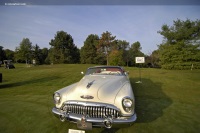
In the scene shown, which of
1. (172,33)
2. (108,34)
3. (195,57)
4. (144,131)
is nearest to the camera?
(144,131)

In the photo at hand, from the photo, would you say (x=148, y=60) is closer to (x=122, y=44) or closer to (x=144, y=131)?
(x=122, y=44)

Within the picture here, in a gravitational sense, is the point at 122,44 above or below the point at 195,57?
above

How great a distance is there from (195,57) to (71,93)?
32062 mm

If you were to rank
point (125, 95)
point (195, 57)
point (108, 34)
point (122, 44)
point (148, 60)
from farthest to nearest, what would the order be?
point (122, 44)
point (148, 60)
point (108, 34)
point (195, 57)
point (125, 95)

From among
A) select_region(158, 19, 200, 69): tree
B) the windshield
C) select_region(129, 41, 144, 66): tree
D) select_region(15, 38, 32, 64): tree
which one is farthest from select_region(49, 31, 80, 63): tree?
the windshield

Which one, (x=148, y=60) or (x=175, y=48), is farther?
(x=148, y=60)

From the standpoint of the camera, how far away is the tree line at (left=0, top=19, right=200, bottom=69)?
27.8 m

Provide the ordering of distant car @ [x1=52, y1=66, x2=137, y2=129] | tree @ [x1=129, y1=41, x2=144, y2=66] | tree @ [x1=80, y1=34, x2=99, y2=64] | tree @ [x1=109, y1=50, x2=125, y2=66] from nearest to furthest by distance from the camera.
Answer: distant car @ [x1=52, y1=66, x2=137, y2=129]
tree @ [x1=109, y1=50, x2=125, y2=66]
tree @ [x1=80, y1=34, x2=99, y2=64]
tree @ [x1=129, y1=41, x2=144, y2=66]

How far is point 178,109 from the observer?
4.80 metres

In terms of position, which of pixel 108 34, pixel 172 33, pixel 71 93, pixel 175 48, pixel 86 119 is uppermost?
pixel 108 34

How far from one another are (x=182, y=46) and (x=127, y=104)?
1260 inches

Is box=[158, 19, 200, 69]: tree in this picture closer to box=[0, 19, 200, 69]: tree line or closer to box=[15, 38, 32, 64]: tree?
box=[0, 19, 200, 69]: tree line

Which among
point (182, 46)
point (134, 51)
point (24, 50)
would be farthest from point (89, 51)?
point (182, 46)

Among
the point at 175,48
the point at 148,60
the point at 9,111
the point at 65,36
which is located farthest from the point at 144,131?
the point at 148,60
